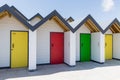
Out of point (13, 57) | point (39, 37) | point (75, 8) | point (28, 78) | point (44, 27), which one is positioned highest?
point (75, 8)

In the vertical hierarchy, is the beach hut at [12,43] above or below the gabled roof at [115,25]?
below

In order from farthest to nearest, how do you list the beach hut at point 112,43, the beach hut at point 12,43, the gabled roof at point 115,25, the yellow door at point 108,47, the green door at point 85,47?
the yellow door at point 108,47 → the beach hut at point 112,43 → the green door at point 85,47 → the gabled roof at point 115,25 → the beach hut at point 12,43

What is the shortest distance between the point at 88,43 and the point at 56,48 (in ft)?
9.84

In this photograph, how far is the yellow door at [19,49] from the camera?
31.5 ft

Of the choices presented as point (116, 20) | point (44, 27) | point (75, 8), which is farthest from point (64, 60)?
point (75, 8)

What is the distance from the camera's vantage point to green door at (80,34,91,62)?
478 inches

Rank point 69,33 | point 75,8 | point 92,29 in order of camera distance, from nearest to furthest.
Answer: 1. point 69,33
2. point 92,29
3. point 75,8

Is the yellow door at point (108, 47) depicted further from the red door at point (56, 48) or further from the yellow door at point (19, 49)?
the yellow door at point (19, 49)

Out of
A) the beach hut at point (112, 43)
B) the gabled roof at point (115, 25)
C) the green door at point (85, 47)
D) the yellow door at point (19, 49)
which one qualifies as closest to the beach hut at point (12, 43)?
the yellow door at point (19, 49)

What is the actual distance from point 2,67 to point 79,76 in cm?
508

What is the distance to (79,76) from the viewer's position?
25.5ft

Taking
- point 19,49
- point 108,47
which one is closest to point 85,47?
point 108,47

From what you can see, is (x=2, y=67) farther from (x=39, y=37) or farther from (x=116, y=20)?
(x=116, y=20)

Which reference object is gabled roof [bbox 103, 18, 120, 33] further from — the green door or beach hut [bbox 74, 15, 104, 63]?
the green door
